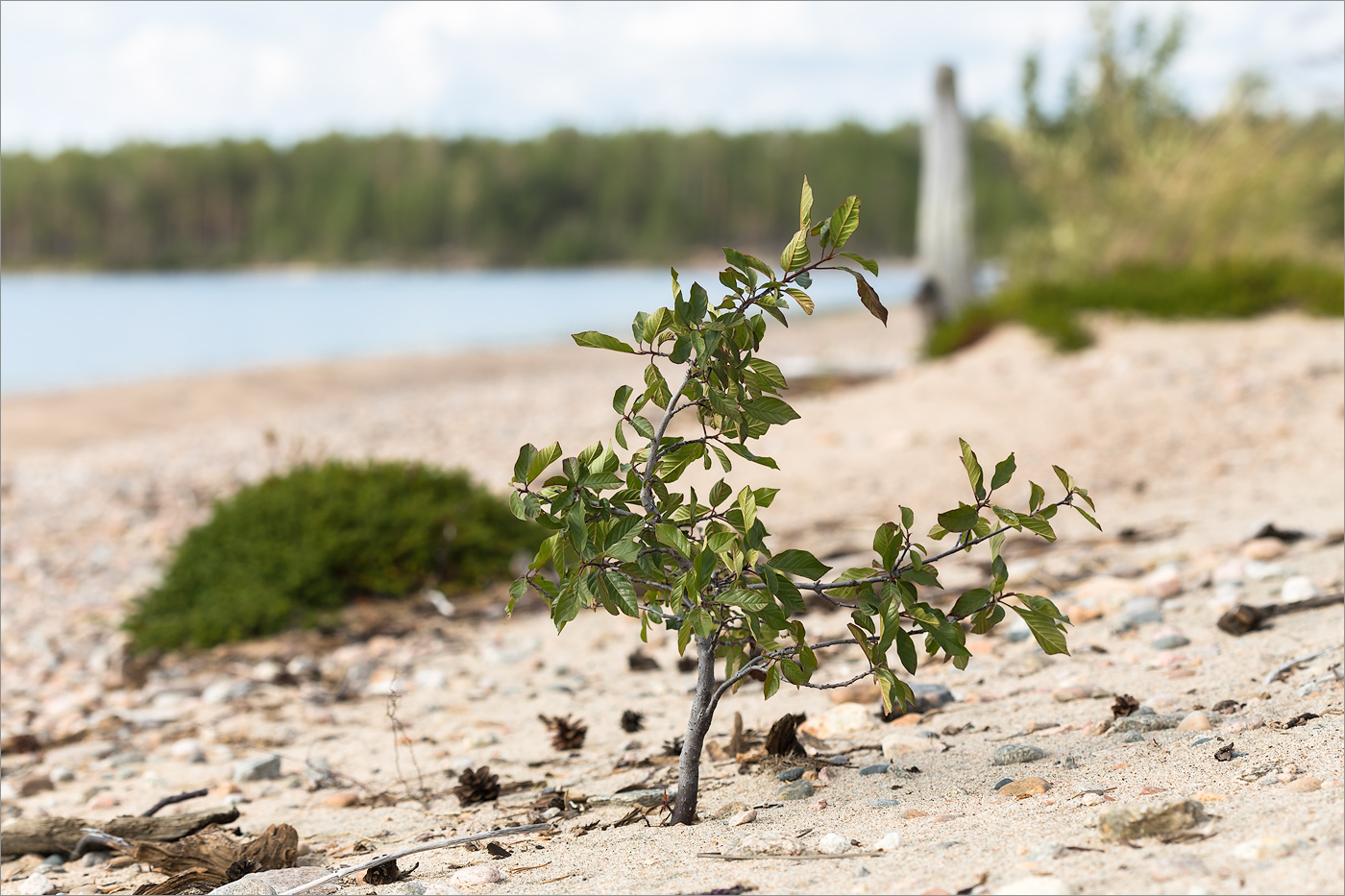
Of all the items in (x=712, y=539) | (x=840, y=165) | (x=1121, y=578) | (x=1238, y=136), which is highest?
(x=840, y=165)

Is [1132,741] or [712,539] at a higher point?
[712,539]

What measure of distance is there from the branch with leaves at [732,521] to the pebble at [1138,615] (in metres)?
1.96

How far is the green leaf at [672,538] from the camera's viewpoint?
2.28 meters

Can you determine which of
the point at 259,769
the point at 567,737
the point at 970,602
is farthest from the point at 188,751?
the point at 970,602

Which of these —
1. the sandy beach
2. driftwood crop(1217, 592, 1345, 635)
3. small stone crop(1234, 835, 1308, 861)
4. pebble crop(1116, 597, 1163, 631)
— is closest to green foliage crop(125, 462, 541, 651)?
the sandy beach

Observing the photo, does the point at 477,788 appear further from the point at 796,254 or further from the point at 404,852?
the point at 796,254

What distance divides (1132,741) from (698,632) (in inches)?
49.2

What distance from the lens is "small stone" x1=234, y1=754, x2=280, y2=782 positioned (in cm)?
380

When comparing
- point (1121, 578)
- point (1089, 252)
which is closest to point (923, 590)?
point (1121, 578)

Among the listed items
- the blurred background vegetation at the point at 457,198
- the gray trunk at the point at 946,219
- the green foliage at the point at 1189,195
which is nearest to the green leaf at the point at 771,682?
the green foliage at the point at 1189,195

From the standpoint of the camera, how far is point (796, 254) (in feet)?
7.36

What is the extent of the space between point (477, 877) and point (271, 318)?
42.9 metres

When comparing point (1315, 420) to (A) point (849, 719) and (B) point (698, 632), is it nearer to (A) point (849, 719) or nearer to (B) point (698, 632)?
(A) point (849, 719)

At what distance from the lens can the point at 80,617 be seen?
6.87 metres
